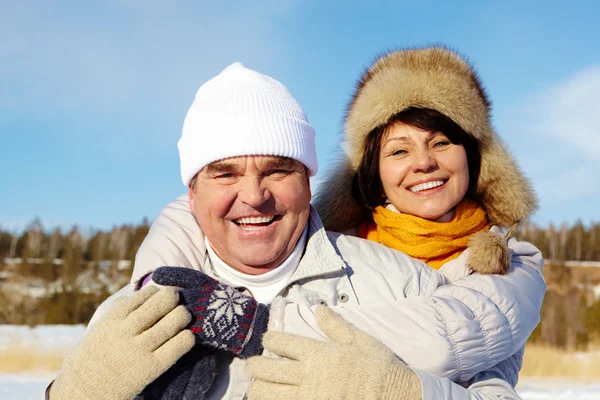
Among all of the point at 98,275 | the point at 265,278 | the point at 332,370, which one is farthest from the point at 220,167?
the point at 98,275

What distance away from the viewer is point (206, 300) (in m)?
2.02

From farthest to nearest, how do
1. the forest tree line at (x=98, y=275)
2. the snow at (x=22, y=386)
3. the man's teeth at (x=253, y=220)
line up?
1. the forest tree line at (x=98, y=275)
2. the snow at (x=22, y=386)
3. the man's teeth at (x=253, y=220)

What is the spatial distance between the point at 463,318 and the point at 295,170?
2.84ft

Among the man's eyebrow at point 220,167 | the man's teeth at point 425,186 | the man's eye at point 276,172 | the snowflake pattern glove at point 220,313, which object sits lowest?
the snowflake pattern glove at point 220,313

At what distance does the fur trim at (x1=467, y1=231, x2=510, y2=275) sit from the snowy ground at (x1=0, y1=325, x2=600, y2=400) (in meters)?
4.17

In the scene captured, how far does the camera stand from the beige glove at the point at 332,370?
6.00 feet

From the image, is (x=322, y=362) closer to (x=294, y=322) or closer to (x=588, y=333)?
(x=294, y=322)

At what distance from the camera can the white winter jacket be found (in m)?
2.04

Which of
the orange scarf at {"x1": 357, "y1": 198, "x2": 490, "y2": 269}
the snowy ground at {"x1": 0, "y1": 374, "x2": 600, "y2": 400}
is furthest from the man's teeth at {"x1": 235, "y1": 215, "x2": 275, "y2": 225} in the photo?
the snowy ground at {"x1": 0, "y1": 374, "x2": 600, "y2": 400}

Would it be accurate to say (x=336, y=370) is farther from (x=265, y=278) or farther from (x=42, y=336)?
(x=42, y=336)

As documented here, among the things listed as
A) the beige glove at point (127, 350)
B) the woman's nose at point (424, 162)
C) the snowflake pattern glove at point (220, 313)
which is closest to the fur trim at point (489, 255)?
the woman's nose at point (424, 162)

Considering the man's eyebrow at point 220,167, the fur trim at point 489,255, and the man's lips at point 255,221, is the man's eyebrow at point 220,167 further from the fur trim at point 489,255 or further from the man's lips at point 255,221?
the fur trim at point 489,255

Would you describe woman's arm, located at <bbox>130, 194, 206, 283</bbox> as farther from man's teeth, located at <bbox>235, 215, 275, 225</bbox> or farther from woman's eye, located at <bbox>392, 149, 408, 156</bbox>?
woman's eye, located at <bbox>392, 149, 408, 156</bbox>

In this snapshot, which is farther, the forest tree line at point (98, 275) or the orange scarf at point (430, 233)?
the forest tree line at point (98, 275)
